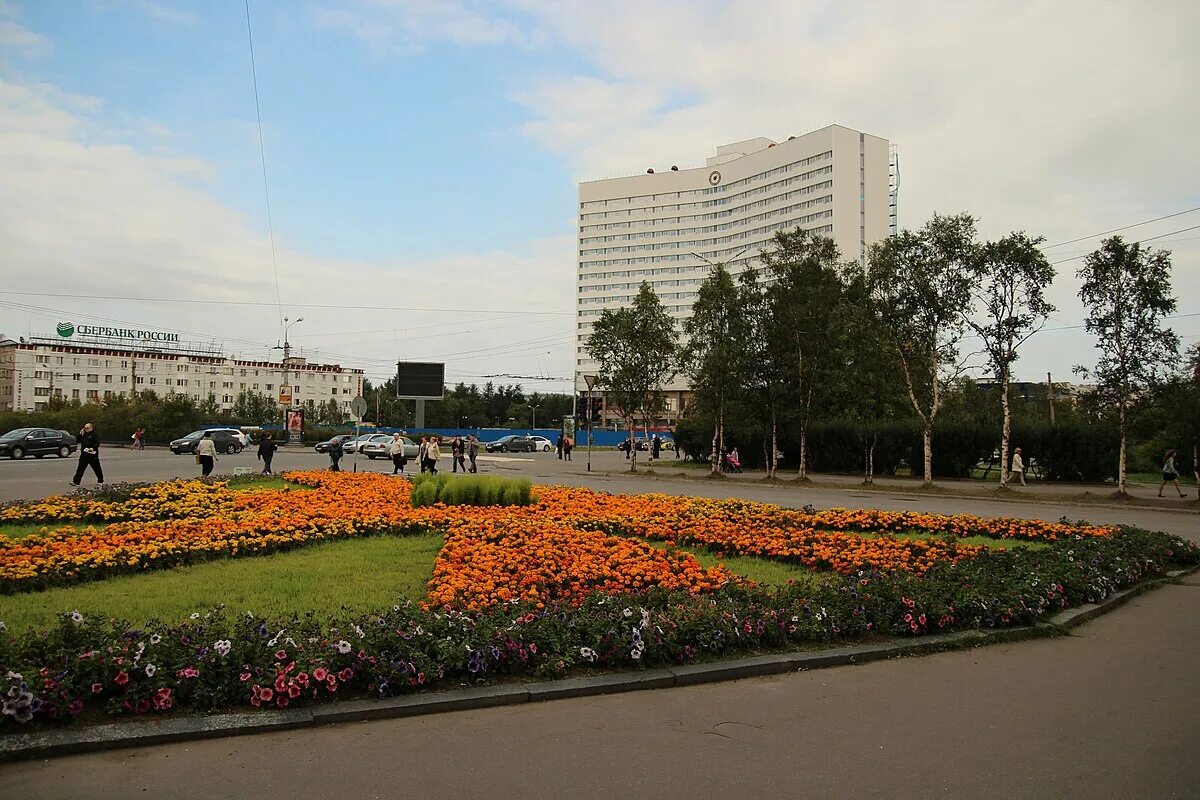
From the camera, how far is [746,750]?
4824 millimetres

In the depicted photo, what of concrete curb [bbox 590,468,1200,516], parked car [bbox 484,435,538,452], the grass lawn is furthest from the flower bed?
parked car [bbox 484,435,538,452]

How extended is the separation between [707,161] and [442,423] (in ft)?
198

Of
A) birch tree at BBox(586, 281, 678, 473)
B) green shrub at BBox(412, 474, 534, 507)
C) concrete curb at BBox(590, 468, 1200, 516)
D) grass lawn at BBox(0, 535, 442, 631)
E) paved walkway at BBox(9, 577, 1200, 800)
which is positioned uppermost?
birch tree at BBox(586, 281, 678, 473)

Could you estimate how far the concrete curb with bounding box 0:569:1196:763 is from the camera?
4.61 m

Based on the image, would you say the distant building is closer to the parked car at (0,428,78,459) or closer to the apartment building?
the apartment building

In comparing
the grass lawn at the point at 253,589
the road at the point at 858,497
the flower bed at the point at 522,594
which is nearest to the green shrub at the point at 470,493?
the flower bed at the point at 522,594

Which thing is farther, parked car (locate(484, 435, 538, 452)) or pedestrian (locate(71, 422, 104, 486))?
parked car (locate(484, 435, 538, 452))

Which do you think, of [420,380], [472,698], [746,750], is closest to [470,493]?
[472,698]

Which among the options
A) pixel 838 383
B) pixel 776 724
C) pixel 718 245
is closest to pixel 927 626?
pixel 776 724

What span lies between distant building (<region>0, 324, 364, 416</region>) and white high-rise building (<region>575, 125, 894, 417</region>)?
5022 cm

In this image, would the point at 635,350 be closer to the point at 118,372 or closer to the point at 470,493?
the point at 470,493

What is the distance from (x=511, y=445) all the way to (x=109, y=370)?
73.0 m

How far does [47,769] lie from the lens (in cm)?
435

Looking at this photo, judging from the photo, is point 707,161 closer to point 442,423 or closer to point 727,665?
point 442,423
